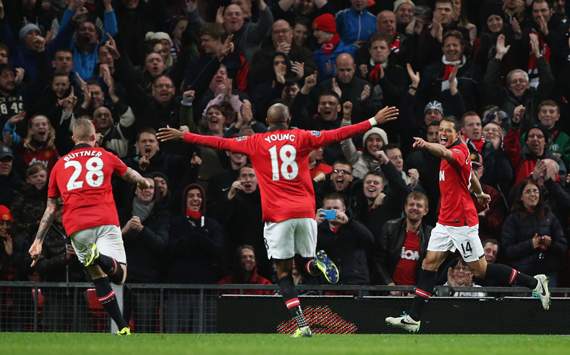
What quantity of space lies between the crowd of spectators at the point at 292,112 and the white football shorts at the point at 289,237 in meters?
2.26

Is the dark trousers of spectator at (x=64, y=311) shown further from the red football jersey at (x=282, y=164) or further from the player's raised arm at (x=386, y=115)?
the player's raised arm at (x=386, y=115)

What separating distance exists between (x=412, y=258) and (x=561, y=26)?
6.21 m

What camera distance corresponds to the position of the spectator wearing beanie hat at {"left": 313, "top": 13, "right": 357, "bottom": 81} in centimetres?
2102

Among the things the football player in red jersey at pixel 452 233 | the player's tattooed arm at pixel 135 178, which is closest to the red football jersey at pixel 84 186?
the player's tattooed arm at pixel 135 178

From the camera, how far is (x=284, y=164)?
14.3 m

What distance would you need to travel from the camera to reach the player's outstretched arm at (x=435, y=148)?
13703 millimetres

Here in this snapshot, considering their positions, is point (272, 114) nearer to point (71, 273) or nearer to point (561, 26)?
point (71, 273)

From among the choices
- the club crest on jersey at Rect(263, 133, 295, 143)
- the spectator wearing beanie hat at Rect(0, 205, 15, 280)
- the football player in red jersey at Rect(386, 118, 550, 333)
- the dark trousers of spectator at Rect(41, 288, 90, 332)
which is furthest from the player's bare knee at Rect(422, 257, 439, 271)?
the spectator wearing beanie hat at Rect(0, 205, 15, 280)

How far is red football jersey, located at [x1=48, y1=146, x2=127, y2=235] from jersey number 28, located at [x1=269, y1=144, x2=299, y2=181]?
5.85 feet

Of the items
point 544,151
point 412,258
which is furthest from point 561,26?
point 412,258

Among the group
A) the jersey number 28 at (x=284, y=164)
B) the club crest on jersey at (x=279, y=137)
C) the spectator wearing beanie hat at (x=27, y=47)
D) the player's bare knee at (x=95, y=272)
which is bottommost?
the player's bare knee at (x=95, y=272)

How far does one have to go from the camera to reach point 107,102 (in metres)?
→ 19.8

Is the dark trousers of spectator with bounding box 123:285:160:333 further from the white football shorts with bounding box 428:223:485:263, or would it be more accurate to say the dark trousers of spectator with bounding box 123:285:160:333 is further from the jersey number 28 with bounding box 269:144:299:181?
the white football shorts with bounding box 428:223:485:263

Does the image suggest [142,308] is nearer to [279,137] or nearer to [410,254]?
[279,137]
